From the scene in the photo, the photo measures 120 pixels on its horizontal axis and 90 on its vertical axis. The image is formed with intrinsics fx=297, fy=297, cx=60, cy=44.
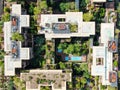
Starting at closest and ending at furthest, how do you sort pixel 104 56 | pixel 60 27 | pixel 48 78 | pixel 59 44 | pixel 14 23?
pixel 14 23, pixel 104 56, pixel 60 27, pixel 48 78, pixel 59 44

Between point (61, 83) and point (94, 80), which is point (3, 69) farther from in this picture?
point (94, 80)

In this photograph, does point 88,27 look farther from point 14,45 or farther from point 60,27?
point 14,45

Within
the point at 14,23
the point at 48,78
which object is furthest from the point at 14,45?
the point at 48,78

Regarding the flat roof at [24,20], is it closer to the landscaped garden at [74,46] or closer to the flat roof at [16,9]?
the flat roof at [16,9]

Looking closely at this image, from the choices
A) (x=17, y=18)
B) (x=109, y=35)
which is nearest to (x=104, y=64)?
(x=109, y=35)

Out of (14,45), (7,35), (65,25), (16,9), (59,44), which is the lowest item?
(59,44)

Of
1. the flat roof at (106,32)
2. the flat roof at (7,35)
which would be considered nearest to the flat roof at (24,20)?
the flat roof at (7,35)

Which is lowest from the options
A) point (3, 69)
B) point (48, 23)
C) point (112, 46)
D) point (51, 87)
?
point (51, 87)
